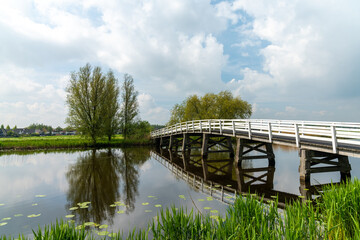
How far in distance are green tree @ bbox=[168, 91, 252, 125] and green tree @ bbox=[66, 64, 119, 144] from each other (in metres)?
19.4

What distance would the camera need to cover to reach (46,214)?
7.25 meters

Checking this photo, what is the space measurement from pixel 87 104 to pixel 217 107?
26.3 metres

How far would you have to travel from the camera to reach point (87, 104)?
34.6 meters

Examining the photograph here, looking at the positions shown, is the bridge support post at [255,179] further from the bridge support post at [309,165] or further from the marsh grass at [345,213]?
the marsh grass at [345,213]

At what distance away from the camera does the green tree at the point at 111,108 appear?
3709 cm

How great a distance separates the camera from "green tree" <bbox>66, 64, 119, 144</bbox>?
33.9m

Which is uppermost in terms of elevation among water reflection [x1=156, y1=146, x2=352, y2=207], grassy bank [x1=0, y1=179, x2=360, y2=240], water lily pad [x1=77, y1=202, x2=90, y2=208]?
grassy bank [x1=0, y1=179, x2=360, y2=240]

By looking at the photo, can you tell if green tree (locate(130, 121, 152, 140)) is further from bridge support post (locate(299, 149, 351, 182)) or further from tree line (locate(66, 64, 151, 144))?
bridge support post (locate(299, 149, 351, 182))

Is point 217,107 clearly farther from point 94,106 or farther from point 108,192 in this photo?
point 108,192

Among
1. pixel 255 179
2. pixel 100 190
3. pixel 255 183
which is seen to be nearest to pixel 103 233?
pixel 100 190

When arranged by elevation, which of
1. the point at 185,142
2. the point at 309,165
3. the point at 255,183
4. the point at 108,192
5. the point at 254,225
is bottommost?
the point at 108,192

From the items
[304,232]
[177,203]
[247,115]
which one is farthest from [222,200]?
[247,115]

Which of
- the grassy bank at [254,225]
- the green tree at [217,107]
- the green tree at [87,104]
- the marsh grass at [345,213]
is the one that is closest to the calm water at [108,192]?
the grassy bank at [254,225]

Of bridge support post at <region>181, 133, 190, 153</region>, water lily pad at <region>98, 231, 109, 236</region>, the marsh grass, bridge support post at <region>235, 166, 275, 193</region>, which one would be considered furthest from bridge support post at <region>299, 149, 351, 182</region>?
bridge support post at <region>181, 133, 190, 153</region>
